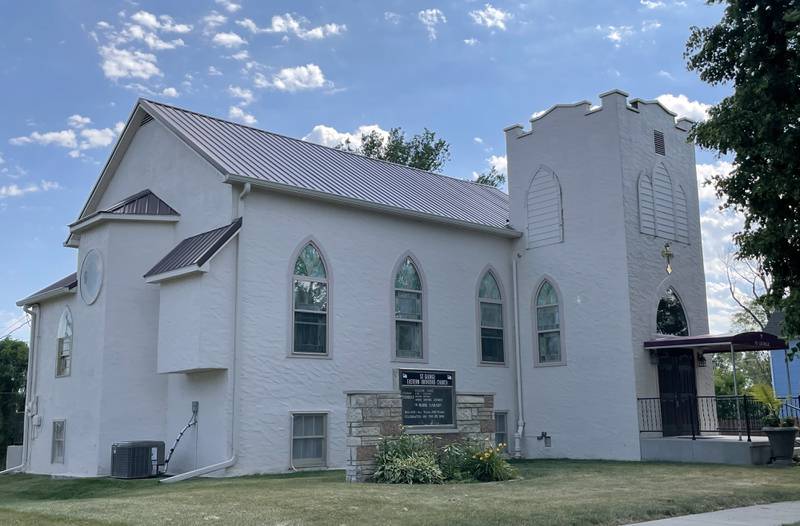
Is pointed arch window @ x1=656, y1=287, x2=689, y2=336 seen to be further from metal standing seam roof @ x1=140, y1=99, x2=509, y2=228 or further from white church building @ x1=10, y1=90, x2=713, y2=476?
metal standing seam roof @ x1=140, y1=99, x2=509, y2=228

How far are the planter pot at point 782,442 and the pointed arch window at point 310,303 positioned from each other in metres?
10.1

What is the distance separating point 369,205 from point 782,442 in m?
10.8

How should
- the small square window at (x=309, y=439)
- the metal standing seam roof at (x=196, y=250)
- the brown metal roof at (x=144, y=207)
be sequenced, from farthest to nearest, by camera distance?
the brown metal roof at (x=144, y=207)
the small square window at (x=309, y=439)
the metal standing seam roof at (x=196, y=250)

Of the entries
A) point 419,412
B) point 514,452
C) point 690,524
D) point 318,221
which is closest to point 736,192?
point 690,524

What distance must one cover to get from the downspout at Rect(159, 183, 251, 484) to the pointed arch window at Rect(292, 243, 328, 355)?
1.52 meters

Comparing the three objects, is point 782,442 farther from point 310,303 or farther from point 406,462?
point 310,303

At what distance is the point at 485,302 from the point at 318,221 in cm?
607

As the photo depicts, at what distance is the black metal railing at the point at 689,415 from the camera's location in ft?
67.6

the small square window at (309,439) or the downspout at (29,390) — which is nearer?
the small square window at (309,439)

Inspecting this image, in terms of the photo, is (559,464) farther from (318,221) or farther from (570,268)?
(318,221)

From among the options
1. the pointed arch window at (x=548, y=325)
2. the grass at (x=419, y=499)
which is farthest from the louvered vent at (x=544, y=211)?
the grass at (x=419, y=499)

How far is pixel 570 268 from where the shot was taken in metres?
22.5

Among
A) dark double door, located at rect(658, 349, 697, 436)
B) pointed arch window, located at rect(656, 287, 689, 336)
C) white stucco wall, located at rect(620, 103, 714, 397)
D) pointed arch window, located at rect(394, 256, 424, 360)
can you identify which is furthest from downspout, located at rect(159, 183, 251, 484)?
pointed arch window, located at rect(656, 287, 689, 336)

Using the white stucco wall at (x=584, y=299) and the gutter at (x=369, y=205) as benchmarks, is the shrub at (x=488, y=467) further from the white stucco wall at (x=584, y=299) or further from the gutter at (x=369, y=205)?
the gutter at (x=369, y=205)
